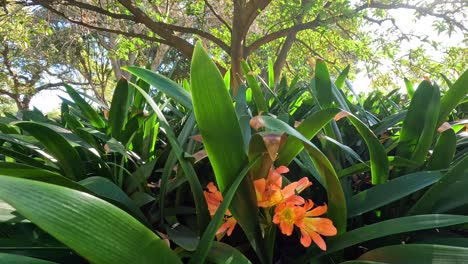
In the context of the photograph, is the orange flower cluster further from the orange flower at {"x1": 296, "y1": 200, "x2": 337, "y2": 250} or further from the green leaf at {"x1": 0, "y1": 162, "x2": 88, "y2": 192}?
the green leaf at {"x1": 0, "y1": 162, "x2": 88, "y2": 192}

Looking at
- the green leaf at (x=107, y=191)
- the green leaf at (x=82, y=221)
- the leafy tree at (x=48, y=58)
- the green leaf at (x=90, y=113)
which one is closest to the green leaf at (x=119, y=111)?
the green leaf at (x=90, y=113)

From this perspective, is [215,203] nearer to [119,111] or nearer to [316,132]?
[316,132]

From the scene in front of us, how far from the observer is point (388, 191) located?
562 mm

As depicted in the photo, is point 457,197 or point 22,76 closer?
point 457,197

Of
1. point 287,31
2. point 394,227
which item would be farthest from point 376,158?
point 287,31

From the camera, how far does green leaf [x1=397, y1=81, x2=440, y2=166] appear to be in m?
0.65

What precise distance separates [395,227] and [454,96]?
1.12 feet

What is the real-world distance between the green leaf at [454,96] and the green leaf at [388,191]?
0.57ft

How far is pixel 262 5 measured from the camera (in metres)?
5.43

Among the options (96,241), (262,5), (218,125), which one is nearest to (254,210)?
(218,125)

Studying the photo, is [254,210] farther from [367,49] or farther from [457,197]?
[367,49]

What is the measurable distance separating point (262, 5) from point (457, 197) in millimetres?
5234

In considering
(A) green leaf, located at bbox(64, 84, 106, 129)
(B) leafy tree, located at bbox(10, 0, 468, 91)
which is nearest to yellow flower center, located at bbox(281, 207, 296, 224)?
(A) green leaf, located at bbox(64, 84, 106, 129)

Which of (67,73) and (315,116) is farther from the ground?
(67,73)
